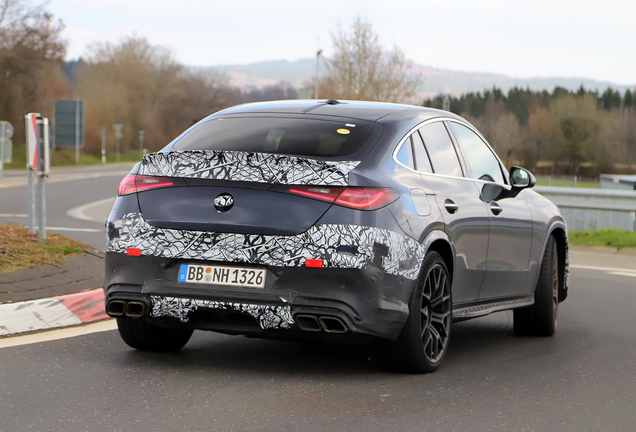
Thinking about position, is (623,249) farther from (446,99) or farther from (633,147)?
(633,147)

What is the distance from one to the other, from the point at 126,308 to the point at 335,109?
192cm

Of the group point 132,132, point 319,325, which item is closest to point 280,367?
point 319,325

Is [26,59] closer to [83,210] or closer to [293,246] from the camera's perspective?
[83,210]

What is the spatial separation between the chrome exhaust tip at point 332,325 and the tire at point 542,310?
2939 mm

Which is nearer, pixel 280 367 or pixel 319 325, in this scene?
pixel 319 325

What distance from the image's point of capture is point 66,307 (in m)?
7.25

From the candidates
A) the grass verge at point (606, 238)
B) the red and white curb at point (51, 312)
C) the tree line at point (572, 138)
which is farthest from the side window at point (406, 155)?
the tree line at point (572, 138)

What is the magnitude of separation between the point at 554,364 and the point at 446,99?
3922cm

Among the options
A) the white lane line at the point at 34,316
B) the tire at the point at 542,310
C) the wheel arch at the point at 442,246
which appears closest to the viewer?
the wheel arch at the point at 442,246

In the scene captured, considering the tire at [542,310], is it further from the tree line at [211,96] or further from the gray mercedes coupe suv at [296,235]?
the tree line at [211,96]

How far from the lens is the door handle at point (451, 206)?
5988 millimetres

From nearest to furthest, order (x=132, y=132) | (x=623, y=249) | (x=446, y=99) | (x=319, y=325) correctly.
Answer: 1. (x=319, y=325)
2. (x=623, y=249)
3. (x=446, y=99)
4. (x=132, y=132)

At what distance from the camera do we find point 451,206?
19.8ft

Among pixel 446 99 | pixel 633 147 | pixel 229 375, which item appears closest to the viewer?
pixel 229 375
